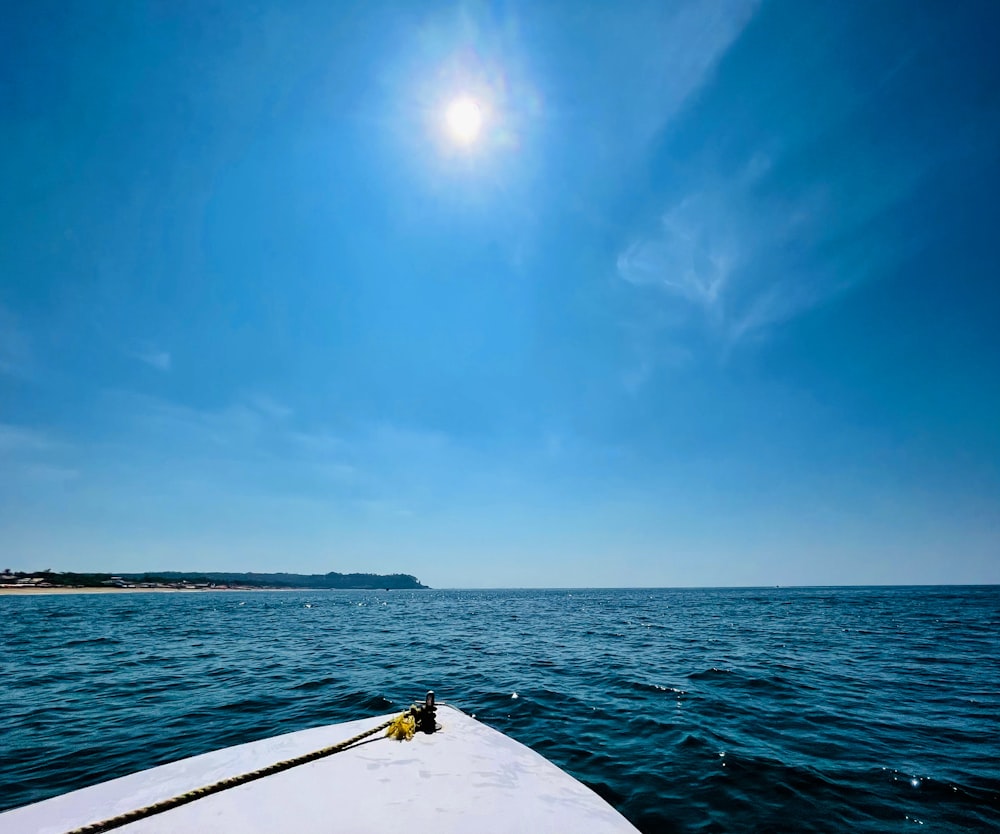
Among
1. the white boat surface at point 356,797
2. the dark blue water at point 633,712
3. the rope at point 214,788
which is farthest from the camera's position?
the dark blue water at point 633,712

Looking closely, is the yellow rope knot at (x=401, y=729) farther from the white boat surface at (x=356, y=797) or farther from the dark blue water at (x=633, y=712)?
the dark blue water at (x=633, y=712)

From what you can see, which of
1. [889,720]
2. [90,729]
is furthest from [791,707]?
[90,729]

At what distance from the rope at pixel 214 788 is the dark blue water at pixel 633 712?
310cm

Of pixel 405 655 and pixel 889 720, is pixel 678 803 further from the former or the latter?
pixel 405 655

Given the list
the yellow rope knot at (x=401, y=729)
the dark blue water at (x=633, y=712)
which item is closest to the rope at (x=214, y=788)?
the yellow rope knot at (x=401, y=729)

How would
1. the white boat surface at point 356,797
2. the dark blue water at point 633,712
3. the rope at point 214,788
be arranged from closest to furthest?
the rope at point 214,788, the white boat surface at point 356,797, the dark blue water at point 633,712

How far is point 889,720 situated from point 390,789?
9.42 metres

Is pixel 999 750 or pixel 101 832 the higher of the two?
pixel 101 832

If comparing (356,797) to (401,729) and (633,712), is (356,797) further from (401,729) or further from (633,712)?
(633,712)

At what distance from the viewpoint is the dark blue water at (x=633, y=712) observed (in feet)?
17.7

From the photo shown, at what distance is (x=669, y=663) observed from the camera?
13344 millimetres

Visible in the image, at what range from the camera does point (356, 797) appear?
3.87m

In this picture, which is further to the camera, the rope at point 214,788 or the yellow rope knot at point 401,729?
the yellow rope knot at point 401,729

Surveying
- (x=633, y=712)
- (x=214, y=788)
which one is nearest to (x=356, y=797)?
(x=214, y=788)
